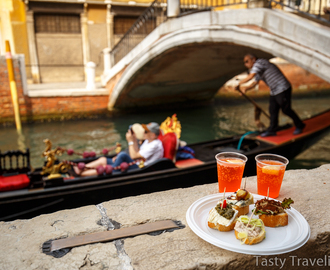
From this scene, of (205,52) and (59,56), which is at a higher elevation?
(205,52)

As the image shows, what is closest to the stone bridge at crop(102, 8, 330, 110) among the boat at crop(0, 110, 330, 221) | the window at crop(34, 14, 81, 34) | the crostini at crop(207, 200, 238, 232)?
the boat at crop(0, 110, 330, 221)

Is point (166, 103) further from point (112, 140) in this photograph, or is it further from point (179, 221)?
point (179, 221)

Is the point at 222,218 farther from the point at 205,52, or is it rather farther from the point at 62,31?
the point at 62,31

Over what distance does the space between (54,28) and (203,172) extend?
314 inches

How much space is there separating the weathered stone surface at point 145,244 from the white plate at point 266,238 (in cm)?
3

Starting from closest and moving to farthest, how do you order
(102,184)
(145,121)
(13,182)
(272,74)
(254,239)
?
(254,239) < (13,182) < (102,184) < (272,74) < (145,121)

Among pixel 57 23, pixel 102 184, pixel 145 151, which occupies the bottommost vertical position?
pixel 102 184

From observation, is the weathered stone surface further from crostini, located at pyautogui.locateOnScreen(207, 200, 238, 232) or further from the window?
the window

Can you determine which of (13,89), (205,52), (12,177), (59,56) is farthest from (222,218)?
(59,56)

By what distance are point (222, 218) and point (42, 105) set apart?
6.58 m

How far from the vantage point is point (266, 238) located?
737mm

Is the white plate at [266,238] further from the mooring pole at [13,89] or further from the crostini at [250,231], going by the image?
the mooring pole at [13,89]

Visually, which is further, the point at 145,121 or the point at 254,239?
the point at 145,121

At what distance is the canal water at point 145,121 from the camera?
4945mm
